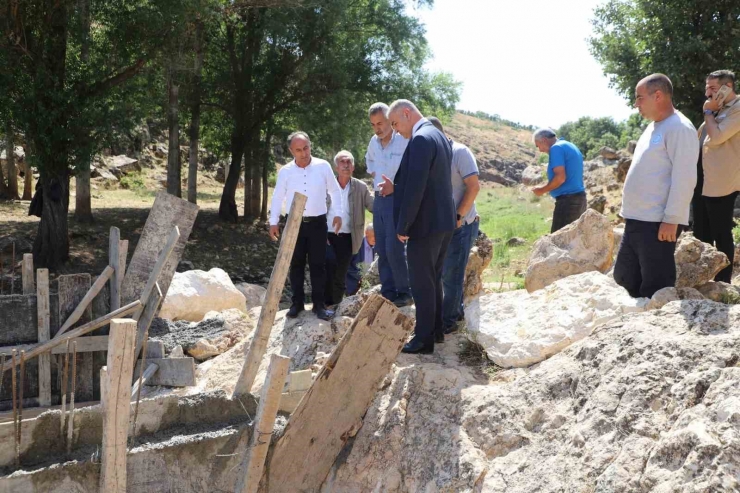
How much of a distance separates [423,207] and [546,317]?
4.05ft

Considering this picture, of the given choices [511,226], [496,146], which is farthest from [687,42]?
[496,146]

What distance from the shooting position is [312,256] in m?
6.52

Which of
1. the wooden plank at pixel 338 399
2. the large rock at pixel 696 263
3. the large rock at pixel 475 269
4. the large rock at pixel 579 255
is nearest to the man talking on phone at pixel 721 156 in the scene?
the large rock at pixel 696 263

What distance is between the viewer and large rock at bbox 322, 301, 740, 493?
3570mm

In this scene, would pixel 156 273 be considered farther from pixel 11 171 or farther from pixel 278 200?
pixel 11 171

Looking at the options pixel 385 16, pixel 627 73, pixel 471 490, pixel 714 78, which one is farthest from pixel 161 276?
pixel 385 16

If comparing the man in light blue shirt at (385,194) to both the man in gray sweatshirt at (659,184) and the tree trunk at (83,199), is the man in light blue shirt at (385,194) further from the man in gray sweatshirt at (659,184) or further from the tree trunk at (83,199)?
the tree trunk at (83,199)

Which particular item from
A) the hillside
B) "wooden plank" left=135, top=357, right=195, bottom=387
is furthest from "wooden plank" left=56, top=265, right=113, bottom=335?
the hillside

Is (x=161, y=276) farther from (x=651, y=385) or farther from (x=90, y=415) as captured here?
(x=651, y=385)

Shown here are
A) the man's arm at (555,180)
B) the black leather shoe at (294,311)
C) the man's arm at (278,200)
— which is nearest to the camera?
the man's arm at (278,200)

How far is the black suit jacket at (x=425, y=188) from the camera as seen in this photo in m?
5.00

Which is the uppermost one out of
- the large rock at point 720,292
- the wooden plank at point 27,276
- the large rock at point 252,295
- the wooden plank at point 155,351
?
the large rock at point 720,292

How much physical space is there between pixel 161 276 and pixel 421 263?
264 cm

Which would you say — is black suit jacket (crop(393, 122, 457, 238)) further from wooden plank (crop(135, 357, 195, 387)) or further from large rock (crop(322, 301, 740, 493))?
wooden plank (crop(135, 357, 195, 387))
